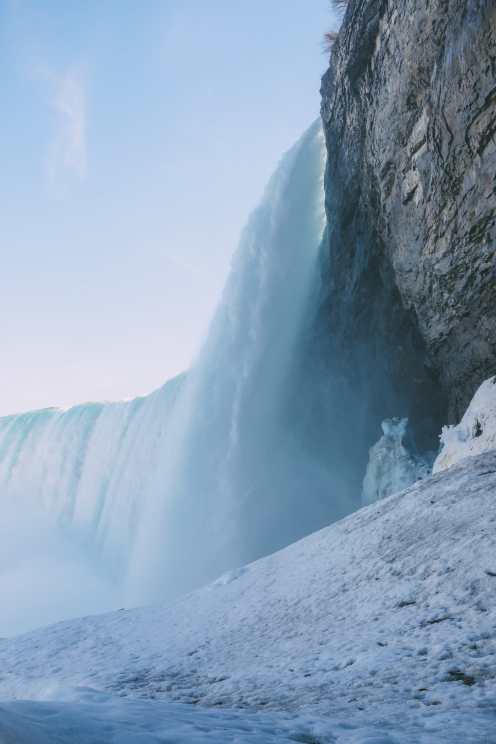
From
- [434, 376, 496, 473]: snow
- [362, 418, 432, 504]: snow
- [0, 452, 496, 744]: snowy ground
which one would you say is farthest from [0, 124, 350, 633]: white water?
[0, 452, 496, 744]: snowy ground

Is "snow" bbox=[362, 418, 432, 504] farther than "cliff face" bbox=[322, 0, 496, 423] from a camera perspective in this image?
Yes

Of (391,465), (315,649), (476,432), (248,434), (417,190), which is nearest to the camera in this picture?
(315,649)

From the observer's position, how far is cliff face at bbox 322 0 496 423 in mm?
8227

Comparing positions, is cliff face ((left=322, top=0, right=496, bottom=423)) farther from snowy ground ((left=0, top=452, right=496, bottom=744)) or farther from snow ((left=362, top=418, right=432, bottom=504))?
snowy ground ((left=0, top=452, right=496, bottom=744))

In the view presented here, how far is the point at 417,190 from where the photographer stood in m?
10.2

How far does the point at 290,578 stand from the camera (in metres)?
5.30

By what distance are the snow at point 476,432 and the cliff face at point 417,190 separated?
157 cm

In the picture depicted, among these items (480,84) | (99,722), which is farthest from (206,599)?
(480,84)

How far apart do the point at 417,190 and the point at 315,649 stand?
9333mm

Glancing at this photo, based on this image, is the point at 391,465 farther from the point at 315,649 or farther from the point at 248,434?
the point at 315,649

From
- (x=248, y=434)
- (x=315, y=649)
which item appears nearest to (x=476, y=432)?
(x=315, y=649)

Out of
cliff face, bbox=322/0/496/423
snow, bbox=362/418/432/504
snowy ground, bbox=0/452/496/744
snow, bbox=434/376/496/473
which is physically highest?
cliff face, bbox=322/0/496/423

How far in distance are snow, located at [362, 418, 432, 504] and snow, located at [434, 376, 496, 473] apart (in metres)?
Result: 5.79

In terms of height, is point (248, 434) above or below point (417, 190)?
below
